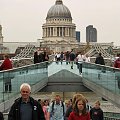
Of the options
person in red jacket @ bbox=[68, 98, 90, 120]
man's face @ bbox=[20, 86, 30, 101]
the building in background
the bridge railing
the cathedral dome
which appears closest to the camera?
person in red jacket @ bbox=[68, 98, 90, 120]

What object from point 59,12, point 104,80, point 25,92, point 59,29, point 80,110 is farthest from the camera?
point 59,12

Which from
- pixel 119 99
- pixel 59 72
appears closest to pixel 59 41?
pixel 59 72

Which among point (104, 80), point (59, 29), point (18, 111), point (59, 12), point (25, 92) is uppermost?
point (59, 12)

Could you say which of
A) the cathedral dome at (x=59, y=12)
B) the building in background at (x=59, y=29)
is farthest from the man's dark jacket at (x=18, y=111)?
the cathedral dome at (x=59, y=12)

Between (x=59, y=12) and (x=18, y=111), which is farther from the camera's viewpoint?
(x=59, y=12)

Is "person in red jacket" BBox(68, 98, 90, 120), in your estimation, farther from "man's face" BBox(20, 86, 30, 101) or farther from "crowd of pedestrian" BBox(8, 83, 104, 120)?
"man's face" BBox(20, 86, 30, 101)

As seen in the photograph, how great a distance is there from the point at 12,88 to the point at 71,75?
10.0 meters

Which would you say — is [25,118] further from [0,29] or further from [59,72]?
[0,29]

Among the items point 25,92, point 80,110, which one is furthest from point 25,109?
point 80,110

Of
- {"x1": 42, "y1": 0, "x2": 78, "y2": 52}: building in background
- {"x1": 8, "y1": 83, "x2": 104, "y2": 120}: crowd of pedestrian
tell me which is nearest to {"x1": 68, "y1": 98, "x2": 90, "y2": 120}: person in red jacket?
{"x1": 8, "y1": 83, "x2": 104, "y2": 120}: crowd of pedestrian

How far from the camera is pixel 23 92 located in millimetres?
7309

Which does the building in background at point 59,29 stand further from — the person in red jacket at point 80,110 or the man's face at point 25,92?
the person in red jacket at point 80,110

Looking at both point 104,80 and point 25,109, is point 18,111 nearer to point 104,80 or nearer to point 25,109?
point 25,109

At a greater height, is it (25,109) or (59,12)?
(59,12)
